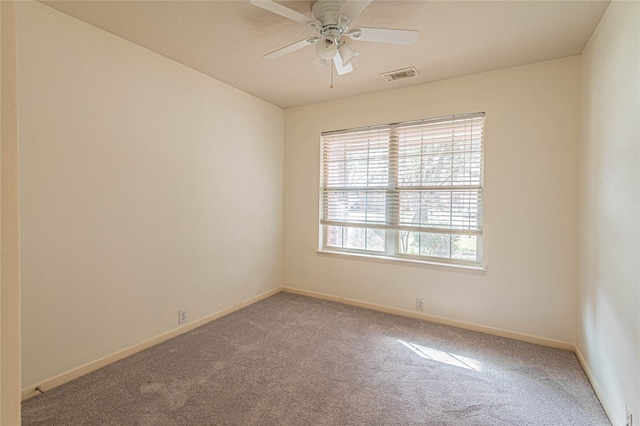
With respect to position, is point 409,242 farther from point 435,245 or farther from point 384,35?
point 384,35

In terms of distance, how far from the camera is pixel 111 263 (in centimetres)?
243

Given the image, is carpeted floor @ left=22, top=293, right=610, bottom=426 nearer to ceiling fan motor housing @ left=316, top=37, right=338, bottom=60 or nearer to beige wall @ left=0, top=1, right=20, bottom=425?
beige wall @ left=0, top=1, right=20, bottom=425

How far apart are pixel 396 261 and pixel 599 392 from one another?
1.89 m

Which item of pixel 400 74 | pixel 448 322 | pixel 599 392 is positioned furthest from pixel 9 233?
pixel 448 322

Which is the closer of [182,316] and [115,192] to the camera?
[115,192]

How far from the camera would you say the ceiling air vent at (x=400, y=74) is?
299 cm

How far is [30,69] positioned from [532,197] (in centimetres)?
406

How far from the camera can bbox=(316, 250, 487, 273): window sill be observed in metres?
3.13

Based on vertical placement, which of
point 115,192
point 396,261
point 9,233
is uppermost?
point 115,192

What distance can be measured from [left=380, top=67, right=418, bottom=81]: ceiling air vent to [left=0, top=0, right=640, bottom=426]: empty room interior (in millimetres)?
24

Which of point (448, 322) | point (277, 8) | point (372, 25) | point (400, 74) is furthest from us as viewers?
point (448, 322)

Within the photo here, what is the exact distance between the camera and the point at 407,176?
3465mm

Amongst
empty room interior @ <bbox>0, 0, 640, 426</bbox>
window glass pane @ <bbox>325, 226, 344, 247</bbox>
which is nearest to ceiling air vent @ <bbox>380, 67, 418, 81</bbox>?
empty room interior @ <bbox>0, 0, 640, 426</bbox>

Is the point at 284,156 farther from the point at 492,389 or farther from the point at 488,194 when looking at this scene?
the point at 492,389
